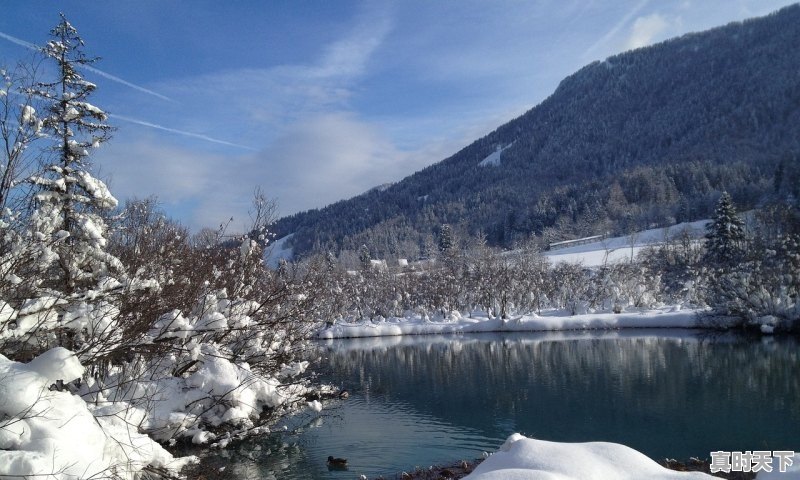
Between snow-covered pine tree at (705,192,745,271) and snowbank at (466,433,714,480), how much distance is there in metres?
45.1

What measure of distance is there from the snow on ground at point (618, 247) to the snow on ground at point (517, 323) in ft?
66.6

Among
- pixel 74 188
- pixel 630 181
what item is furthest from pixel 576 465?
pixel 630 181

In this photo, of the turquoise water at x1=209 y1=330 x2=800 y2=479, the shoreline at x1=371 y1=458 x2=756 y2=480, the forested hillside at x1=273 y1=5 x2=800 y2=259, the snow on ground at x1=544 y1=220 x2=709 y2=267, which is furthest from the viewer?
the forested hillside at x1=273 y1=5 x2=800 y2=259

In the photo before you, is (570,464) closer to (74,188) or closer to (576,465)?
(576,465)

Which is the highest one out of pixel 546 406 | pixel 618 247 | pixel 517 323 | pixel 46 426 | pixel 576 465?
pixel 618 247

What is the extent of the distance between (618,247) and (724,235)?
33.8 m

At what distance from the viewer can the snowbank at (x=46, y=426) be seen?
5.06 metres

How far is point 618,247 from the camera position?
81.7 metres

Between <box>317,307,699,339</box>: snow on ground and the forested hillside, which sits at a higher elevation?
the forested hillside

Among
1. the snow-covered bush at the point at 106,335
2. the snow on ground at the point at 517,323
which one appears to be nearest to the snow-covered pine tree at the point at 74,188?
the snow-covered bush at the point at 106,335

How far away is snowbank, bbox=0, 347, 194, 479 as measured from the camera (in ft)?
16.6

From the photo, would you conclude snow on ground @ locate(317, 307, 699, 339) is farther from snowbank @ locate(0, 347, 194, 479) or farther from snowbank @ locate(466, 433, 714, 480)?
snowbank @ locate(0, 347, 194, 479)

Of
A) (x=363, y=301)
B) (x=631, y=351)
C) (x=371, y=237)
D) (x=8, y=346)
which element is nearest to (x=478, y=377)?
(x=631, y=351)

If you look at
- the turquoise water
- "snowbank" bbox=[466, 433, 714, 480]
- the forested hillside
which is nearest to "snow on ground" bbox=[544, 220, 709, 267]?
the forested hillside
